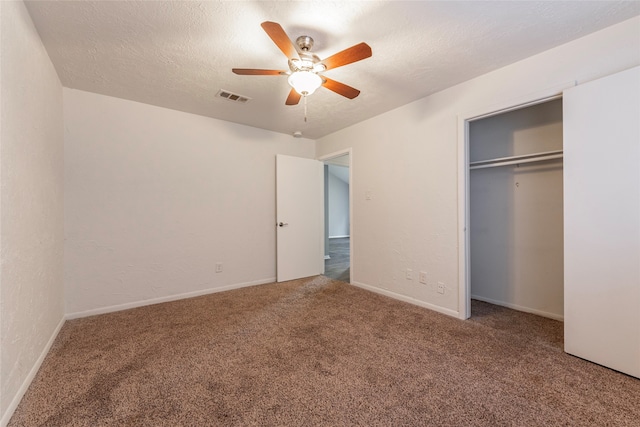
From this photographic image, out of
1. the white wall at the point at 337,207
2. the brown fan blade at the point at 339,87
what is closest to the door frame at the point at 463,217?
the brown fan blade at the point at 339,87

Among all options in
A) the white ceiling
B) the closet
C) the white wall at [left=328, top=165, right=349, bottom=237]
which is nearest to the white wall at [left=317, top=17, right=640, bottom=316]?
the white ceiling

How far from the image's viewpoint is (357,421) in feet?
4.46

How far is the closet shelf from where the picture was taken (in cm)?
255

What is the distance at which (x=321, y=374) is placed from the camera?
68.9 inches

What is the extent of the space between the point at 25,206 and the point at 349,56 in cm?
229

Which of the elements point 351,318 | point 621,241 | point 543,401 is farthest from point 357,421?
point 621,241

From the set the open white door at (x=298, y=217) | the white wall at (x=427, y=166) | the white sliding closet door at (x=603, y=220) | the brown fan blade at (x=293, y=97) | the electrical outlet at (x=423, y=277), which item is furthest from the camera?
the open white door at (x=298, y=217)

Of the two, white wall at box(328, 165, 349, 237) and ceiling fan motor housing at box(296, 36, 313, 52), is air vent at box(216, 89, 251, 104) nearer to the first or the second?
ceiling fan motor housing at box(296, 36, 313, 52)

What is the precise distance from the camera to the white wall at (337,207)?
9.87 metres

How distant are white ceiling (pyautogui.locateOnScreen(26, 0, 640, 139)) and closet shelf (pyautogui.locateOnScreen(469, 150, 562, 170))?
3.18ft

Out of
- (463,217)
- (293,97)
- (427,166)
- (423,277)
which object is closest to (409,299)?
(423,277)

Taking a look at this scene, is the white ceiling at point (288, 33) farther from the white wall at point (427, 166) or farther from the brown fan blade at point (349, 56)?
the brown fan blade at point (349, 56)

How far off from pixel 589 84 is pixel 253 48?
249 cm

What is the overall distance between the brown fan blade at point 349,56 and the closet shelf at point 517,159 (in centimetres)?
214
